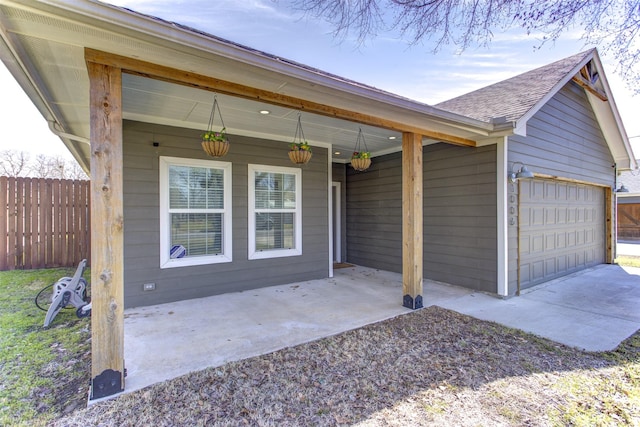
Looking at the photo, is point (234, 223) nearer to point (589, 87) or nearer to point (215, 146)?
point (215, 146)

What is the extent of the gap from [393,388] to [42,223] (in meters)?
8.60

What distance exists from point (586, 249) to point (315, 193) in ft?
22.0

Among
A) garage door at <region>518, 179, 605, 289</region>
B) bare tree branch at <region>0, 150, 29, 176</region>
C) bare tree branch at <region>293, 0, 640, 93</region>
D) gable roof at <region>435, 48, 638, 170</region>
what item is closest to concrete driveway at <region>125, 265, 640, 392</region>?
garage door at <region>518, 179, 605, 289</region>

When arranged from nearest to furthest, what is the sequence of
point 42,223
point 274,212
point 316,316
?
point 316,316 → point 274,212 → point 42,223

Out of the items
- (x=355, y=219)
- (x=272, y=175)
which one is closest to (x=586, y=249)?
(x=355, y=219)

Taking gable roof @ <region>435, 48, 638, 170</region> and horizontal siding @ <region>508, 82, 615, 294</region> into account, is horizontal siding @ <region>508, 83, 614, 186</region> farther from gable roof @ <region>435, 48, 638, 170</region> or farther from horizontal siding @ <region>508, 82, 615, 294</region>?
gable roof @ <region>435, 48, 638, 170</region>

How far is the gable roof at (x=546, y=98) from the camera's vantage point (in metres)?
5.08

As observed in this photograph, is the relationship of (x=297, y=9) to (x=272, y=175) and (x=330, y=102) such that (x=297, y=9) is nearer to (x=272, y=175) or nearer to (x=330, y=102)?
(x=330, y=102)

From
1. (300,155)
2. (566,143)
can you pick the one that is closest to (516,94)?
(566,143)

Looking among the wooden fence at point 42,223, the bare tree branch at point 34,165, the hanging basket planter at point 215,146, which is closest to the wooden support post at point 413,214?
the hanging basket planter at point 215,146

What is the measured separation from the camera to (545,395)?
241cm

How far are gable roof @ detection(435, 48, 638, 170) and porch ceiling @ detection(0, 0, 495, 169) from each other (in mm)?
706

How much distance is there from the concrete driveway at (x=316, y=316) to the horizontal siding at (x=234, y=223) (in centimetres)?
24

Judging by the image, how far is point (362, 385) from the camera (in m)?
2.54
